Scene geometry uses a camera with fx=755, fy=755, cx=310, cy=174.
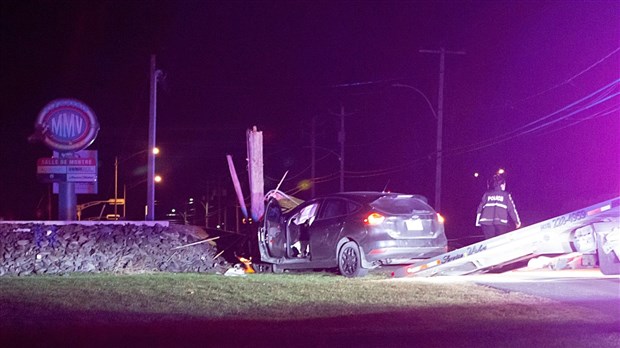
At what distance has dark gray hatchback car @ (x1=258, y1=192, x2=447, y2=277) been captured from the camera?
44.4 ft

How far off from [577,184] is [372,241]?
124 ft

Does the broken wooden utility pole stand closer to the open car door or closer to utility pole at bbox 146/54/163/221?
the open car door

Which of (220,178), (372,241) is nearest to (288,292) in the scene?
(372,241)

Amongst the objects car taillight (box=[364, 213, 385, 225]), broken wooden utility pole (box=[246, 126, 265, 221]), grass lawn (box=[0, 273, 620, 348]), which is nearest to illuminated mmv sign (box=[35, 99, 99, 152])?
broken wooden utility pole (box=[246, 126, 265, 221])

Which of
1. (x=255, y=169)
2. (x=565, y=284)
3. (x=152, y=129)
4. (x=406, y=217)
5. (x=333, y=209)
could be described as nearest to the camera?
(x=565, y=284)

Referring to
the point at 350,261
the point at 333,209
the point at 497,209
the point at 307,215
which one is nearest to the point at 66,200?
the point at 307,215

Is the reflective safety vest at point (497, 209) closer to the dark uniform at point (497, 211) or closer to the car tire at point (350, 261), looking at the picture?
the dark uniform at point (497, 211)

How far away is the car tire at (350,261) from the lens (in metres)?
13.7

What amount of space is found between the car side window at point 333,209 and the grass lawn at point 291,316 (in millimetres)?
2016

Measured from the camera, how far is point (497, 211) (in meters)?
15.9

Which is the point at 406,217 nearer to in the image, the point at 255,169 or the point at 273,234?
the point at 273,234

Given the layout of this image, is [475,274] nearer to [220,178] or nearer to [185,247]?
[185,247]

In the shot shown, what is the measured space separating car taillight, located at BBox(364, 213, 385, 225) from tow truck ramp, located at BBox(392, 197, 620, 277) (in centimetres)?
100

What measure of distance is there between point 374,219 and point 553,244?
10.1 feet
